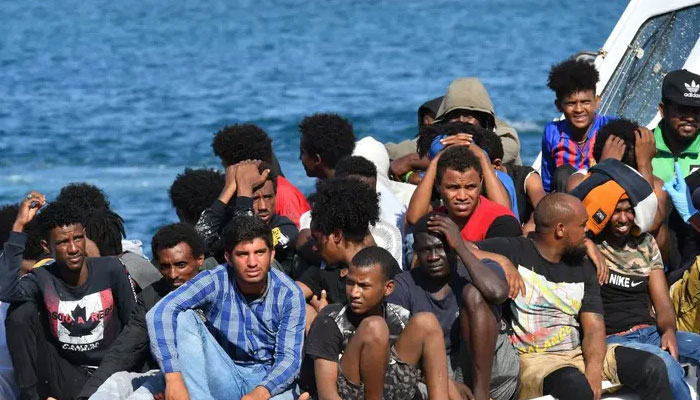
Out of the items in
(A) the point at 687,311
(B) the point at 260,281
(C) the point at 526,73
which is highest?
(B) the point at 260,281

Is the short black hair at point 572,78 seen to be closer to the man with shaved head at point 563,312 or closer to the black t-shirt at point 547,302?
the man with shaved head at point 563,312

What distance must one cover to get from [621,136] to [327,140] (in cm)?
212

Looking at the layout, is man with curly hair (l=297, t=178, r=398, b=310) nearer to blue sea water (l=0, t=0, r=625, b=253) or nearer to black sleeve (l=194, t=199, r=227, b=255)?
black sleeve (l=194, t=199, r=227, b=255)

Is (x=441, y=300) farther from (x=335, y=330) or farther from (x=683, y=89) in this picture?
(x=683, y=89)

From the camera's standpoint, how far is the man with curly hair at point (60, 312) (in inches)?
317

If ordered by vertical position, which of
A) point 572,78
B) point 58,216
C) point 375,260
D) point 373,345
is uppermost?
point 572,78

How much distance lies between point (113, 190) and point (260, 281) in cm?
2017

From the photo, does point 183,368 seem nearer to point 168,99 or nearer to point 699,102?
point 699,102

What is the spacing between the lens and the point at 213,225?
8.90 metres

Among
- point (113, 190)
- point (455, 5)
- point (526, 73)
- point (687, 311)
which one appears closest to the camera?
point (687, 311)

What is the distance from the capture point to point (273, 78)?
49.4 meters

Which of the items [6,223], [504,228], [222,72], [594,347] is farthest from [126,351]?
[222,72]

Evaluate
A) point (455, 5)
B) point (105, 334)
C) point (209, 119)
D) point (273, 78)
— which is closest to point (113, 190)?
point (209, 119)

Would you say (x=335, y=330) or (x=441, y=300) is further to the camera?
(x=441, y=300)
